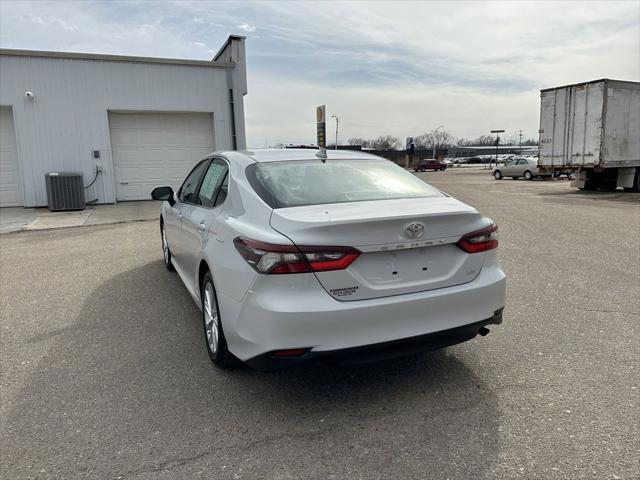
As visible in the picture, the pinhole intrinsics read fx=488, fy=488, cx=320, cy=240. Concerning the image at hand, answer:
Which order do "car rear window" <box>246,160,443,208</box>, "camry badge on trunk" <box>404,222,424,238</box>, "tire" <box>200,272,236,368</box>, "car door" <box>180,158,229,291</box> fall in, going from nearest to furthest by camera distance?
"camry badge on trunk" <box>404,222,424,238</box> → "car rear window" <box>246,160,443,208</box> → "tire" <box>200,272,236,368</box> → "car door" <box>180,158,229,291</box>

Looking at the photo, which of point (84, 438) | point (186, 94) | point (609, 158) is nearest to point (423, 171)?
point (609, 158)

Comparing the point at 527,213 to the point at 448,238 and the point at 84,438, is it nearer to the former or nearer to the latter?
the point at 448,238

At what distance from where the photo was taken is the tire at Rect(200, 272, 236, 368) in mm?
3387

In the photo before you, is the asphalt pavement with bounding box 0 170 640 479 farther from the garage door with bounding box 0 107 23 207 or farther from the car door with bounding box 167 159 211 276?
the garage door with bounding box 0 107 23 207

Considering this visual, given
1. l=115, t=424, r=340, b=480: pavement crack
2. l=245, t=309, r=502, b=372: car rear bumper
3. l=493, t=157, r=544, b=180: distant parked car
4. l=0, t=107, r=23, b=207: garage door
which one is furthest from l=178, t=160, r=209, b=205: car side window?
l=493, t=157, r=544, b=180: distant parked car

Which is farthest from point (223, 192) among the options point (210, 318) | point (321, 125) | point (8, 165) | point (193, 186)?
point (8, 165)

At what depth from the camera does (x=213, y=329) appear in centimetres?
355

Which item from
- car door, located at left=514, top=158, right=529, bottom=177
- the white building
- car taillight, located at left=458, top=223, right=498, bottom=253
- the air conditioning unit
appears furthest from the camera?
car door, located at left=514, top=158, right=529, bottom=177

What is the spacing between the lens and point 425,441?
266 centimetres

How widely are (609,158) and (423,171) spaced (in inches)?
1625

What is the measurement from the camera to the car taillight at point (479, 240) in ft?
10.2

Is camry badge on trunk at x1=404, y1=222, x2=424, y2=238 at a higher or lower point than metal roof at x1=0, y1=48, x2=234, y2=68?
lower

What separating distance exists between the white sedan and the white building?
12.6 meters

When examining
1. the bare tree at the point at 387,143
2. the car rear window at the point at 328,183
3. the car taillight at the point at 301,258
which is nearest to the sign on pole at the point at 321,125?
the car rear window at the point at 328,183
